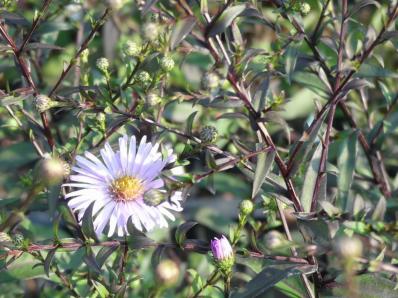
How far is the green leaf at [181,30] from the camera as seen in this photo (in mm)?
1250

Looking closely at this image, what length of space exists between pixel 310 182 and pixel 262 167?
176mm

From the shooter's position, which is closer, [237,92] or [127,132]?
[237,92]

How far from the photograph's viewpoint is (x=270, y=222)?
1.68 metres

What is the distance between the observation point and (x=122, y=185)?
1.47 meters

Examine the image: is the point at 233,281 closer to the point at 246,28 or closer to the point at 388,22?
the point at 388,22

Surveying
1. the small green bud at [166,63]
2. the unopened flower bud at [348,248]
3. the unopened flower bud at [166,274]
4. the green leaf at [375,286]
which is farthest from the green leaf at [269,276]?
the small green bud at [166,63]

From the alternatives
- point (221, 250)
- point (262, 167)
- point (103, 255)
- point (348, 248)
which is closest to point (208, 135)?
point (262, 167)

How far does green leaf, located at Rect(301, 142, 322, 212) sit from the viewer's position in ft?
4.77

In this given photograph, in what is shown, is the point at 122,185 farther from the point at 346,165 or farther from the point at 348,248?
the point at 348,248

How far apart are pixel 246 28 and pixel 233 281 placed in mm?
1240

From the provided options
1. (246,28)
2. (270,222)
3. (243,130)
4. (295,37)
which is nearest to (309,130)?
(295,37)

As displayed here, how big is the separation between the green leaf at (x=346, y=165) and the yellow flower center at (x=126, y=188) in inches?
18.0

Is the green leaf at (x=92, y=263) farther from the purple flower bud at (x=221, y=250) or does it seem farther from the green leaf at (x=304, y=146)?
the green leaf at (x=304, y=146)

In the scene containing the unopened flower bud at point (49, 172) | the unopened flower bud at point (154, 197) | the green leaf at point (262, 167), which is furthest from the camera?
the green leaf at point (262, 167)
